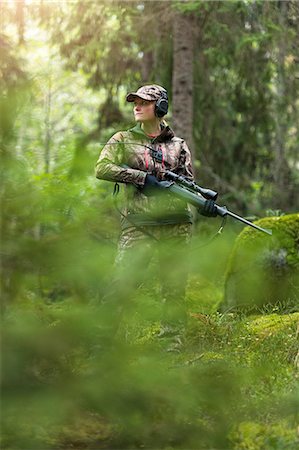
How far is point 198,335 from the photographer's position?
563cm

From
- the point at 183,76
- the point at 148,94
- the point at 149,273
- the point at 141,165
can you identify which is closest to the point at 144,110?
the point at 148,94

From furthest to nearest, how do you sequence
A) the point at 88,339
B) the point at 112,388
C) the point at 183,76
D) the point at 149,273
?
the point at 183,76, the point at 149,273, the point at 88,339, the point at 112,388

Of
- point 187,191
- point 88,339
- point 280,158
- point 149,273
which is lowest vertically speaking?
point 88,339

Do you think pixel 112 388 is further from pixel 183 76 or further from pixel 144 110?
pixel 183 76

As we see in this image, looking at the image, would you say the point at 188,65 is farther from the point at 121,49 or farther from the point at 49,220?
the point at 49,220

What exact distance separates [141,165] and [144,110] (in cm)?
49

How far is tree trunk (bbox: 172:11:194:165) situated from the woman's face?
18.2ft

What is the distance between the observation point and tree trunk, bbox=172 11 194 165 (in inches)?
439

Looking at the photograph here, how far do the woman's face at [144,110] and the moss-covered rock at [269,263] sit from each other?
192 cm

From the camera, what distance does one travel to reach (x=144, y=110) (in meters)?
5.62

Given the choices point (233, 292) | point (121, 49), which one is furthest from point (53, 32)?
point (233, 292)

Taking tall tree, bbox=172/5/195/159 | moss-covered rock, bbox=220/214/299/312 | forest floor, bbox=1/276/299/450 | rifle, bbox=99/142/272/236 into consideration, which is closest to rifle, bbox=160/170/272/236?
rifle, bbox=99/142/272/236

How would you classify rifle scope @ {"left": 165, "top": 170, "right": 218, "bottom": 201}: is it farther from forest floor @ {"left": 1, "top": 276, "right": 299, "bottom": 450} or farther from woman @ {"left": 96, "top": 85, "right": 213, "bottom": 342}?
forest floor @ {"left": 1, "top": 276, "right": 299, "bottom": 450}

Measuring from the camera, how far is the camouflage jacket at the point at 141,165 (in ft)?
16.6
